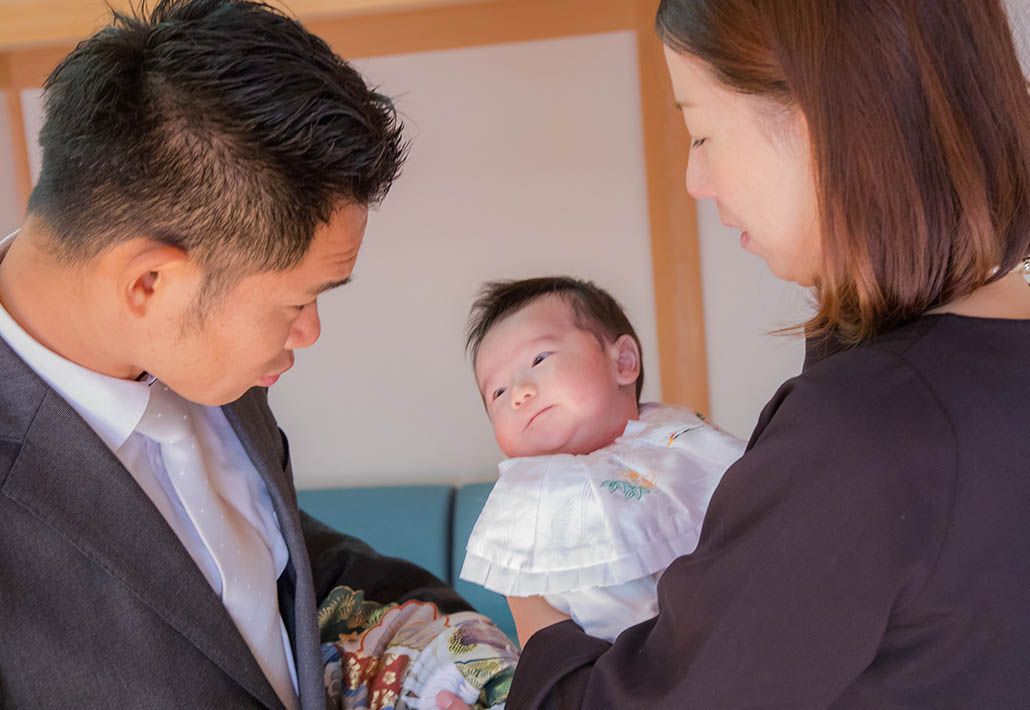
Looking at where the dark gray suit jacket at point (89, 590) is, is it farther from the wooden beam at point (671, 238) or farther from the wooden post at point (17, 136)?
the wooden post at point (17, 136)

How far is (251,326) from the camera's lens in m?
1.25

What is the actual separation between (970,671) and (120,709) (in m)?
0.88

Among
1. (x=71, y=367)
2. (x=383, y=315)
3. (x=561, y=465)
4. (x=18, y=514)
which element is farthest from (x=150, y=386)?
(x=383, y=315)

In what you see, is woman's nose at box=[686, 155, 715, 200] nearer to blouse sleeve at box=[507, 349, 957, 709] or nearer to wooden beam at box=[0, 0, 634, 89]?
blouse sleeve at box=[507, 349, 957, 709]

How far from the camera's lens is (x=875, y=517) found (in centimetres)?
86

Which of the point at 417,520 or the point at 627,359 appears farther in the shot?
the point at 417,520

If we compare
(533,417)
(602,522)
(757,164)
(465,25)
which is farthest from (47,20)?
(757,164)

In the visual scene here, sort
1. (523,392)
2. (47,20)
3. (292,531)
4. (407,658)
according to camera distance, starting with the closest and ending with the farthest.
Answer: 1. (292,531)
2. (407,658)
3. (523,392)
4. (47,20)

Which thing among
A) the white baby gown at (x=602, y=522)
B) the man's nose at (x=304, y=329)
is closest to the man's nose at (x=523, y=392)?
the white baby gown at (x=602, y=522)

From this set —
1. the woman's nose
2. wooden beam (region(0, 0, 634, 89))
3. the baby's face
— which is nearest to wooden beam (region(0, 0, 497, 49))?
wooden beam (region(0, 0, 634, 89))

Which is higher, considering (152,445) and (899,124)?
(899,124)

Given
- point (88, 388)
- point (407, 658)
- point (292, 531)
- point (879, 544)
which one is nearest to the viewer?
point (879, 544)

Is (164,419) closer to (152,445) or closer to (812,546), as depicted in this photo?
(152,445)

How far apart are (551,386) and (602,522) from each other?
34 cm
